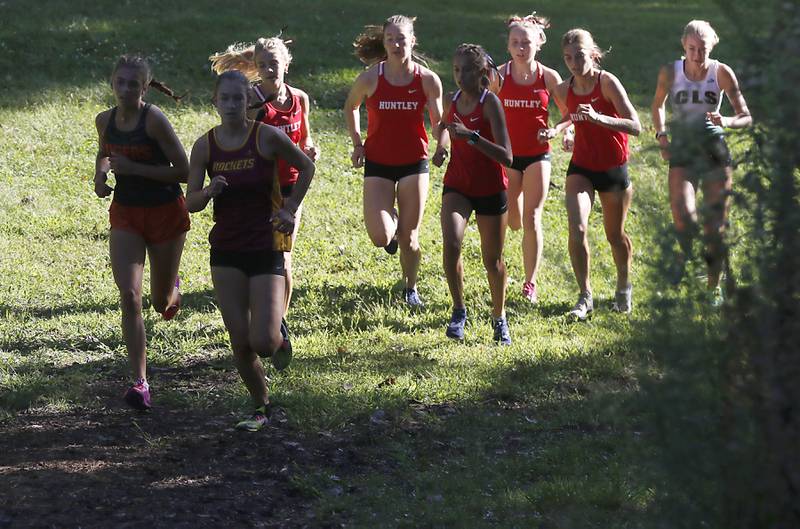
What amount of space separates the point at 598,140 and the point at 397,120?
61.2 inches

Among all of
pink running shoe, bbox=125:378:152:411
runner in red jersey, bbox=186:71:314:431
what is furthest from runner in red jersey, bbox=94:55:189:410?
runner in red jersey, bbox=186:71:314:431

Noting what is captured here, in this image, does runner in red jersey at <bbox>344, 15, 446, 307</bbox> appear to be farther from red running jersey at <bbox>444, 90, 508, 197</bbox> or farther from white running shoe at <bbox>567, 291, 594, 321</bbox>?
white running shoe at <bbox>567, 291, 594, 321</bbox>

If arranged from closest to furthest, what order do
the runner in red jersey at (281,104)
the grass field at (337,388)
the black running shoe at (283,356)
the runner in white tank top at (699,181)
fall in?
1. the runner in white tank top at (699,181)
2. the grass field at (337,388)
3. the black running shoe at (283,356)
4. the runner in red jersey at (281,104)

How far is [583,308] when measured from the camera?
9617 millimetres

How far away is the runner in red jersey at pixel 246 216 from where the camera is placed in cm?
685

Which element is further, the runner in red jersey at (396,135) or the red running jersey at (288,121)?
the runner in red jersey at (396,135)

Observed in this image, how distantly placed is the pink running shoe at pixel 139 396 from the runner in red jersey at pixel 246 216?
80cm

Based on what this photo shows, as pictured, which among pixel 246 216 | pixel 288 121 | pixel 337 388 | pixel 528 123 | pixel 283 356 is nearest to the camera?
pixel 246 216

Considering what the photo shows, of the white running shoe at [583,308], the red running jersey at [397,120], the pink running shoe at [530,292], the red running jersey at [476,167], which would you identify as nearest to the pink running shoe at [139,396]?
the red running jersey at [476,167]

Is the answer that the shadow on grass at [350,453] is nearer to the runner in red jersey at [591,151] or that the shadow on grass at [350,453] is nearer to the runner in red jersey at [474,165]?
the runner in red jersey at [474,165]

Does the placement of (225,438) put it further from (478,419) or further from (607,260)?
(607,260)

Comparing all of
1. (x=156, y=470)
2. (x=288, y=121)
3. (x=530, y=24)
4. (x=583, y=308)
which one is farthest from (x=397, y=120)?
(x=156, y=470)

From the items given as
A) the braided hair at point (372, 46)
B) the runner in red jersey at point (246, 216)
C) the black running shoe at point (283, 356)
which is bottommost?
the black running shoe at point (283, 356)

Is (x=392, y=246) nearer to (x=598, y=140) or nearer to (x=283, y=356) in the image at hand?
(x=598, y=140)
